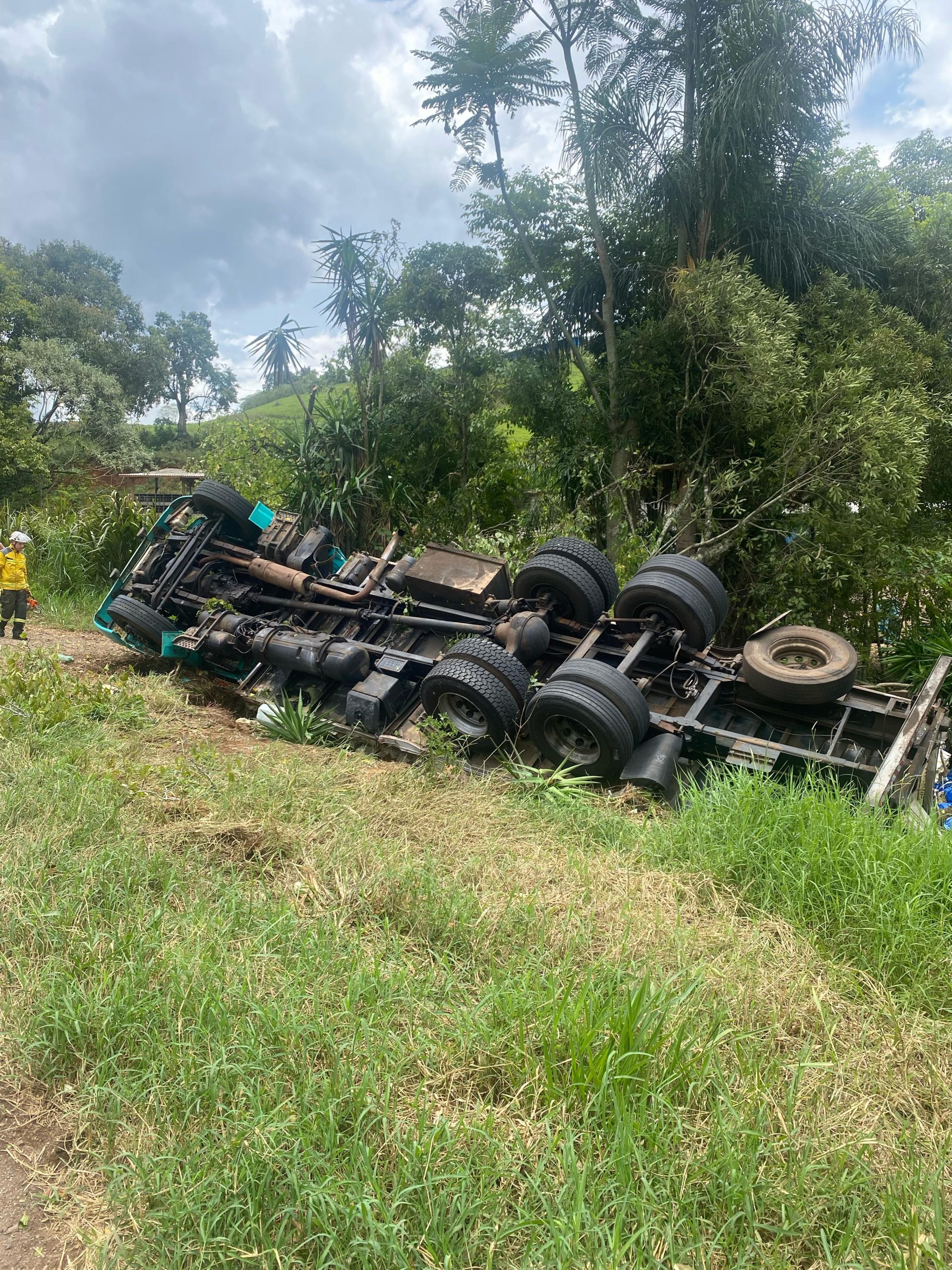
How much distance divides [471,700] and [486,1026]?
331cm

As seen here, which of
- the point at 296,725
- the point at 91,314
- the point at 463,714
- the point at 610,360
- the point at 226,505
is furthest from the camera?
the point at 91,314

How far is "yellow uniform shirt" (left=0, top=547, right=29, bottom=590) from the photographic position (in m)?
10.6

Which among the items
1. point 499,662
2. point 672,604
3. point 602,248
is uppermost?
point 602,248

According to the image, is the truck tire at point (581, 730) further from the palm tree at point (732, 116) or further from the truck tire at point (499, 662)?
the palm tree at point (732, 116)

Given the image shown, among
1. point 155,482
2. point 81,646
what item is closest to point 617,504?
point 81,646

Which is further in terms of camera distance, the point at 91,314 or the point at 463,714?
the point at 91,314

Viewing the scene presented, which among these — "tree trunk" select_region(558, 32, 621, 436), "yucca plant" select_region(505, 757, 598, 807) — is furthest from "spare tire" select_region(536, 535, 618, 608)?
"tree trunk" select_region(558, 32, 621, 436)

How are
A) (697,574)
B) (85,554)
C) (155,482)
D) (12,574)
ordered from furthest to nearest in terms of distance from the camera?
(155,482) < (85,554) < (12,574) < (697,574)

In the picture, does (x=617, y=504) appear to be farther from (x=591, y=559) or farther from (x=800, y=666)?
(x=800, y=666)

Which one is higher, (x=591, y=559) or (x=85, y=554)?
(x=591, y=559)

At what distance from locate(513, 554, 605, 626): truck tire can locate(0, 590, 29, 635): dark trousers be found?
7457 mm

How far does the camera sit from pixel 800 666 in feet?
19.4

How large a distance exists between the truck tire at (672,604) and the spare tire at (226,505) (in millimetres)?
4497

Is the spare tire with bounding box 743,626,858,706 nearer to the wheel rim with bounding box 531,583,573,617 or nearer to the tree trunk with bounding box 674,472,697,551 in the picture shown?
the wheel rim with bounding box 531,583,573,617
